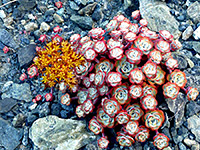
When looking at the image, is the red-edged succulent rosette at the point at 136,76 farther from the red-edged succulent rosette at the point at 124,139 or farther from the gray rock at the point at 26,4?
the gray rock at the point at 26,4

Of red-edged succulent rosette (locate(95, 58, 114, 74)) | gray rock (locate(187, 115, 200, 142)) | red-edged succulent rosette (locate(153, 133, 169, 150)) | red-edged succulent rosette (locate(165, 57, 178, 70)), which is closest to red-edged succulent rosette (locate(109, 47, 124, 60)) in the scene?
red-edged succulent rosette (locate(95, 58, 114, 74))

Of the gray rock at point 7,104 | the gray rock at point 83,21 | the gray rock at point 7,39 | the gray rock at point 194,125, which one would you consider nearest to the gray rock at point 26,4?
the gray rock at point 7,39

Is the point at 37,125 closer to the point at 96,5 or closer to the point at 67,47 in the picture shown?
the point at 67,47

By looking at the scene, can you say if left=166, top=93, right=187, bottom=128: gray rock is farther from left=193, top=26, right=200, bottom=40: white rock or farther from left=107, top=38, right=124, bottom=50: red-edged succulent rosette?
left=193, top=26, right=200, bottom=40: white rock

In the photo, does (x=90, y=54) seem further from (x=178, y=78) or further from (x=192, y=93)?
(x=192, y=93)

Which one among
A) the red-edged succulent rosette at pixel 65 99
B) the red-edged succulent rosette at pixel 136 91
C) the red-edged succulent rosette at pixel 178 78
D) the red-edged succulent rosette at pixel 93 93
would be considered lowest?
the red-edged succulent rosette at pixel 65 99

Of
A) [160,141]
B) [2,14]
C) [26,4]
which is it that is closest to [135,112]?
[160,141]

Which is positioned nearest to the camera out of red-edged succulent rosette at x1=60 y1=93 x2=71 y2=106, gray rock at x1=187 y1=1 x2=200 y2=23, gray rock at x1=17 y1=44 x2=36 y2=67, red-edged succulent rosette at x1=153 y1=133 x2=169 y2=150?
red-edged succulent rosette at x1=153 y1=133 x2=169 y2=150

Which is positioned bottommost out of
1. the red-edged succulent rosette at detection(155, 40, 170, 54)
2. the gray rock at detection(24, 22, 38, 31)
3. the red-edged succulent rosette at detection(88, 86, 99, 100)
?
the red-edged succulent rosette at detection(88, 86, 99, 100)
